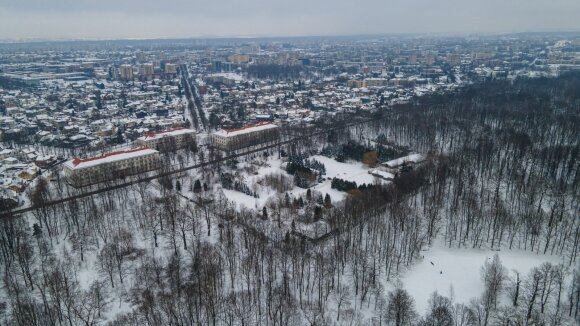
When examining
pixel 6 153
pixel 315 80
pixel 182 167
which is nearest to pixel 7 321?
pixel 182 167

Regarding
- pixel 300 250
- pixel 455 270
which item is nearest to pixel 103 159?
pixel 300 250

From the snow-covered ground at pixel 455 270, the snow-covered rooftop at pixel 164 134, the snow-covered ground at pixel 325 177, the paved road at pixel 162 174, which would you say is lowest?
the snow-covered ground at pixel 455 270

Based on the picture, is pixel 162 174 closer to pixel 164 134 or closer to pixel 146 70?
pixel 164 134

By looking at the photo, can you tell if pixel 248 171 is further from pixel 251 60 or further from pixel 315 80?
pixel 251 60

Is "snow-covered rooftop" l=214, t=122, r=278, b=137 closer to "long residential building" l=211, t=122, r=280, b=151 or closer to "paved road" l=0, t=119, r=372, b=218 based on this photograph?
"long residential building" l=211, t=122, r=280, b=151

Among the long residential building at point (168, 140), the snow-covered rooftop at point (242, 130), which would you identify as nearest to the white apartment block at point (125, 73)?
the long residential building at point (168, 140)

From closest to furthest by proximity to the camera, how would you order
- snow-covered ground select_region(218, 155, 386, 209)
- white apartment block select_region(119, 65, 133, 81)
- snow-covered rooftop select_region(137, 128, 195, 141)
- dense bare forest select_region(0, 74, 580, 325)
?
dense bare forest select_region(0, 74, 580, 325)
snow-covered ground select_region(218, 155, 386, 209)
snow-covered rooftop select_region(137, 128, 195, 141)
white apartment block select_region(119, 65, 133, 81)

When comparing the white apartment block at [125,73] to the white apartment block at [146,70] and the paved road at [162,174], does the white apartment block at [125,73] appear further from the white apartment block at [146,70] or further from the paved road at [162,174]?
the paved road at [162,174]

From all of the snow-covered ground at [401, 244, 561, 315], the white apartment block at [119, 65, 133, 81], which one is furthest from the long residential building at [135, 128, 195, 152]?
the white apartment block at [119, 65, 133, 81]
